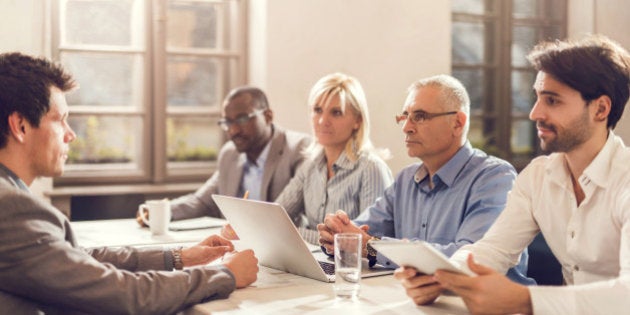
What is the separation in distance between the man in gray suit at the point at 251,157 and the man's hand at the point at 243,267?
5.95 feet

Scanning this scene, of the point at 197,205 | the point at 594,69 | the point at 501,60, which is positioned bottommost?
the point at 197,205

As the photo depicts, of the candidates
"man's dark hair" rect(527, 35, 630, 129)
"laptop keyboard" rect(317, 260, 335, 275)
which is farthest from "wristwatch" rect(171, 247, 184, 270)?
"man's dark hair" rect(527, 35, 630, 129)

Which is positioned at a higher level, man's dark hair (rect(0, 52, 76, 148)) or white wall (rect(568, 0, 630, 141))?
white wall (rect(568, 0, 630, 141))

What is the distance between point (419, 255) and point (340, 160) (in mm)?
1665

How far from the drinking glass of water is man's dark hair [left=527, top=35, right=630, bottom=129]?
2.18 ft

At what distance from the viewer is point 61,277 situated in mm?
1729

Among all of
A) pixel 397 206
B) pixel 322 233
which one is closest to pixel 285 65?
pixel 397 206

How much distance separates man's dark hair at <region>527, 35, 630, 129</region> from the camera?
1955 mm

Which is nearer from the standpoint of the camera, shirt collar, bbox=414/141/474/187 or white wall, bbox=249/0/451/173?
shirt collar, bbox=414/141/474/187

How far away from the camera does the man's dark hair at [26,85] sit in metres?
1.81

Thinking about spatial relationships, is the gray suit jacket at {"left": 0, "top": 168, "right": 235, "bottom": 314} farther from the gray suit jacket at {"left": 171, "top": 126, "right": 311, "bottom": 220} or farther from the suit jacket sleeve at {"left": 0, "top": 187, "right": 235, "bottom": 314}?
the gray suit jacket at {"left": 171, "top": 126, "right": 311, "bottom": 220}

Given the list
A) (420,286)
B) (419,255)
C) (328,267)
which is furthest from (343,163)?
(419,255)

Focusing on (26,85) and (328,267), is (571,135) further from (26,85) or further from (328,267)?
(26,85)

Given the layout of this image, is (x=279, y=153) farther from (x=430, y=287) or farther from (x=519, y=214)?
(x=430, y=287)
